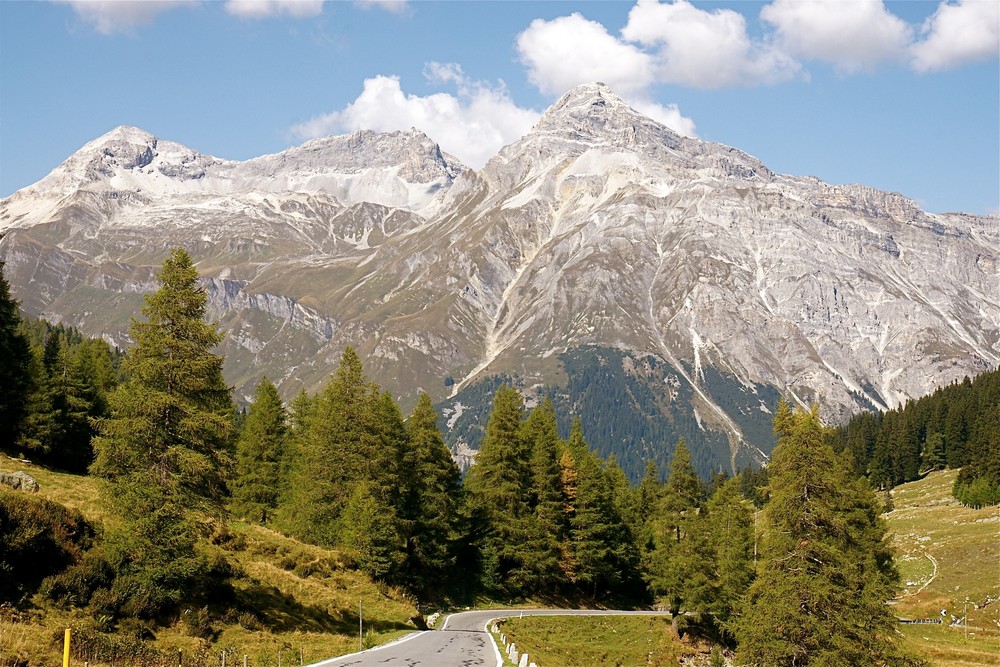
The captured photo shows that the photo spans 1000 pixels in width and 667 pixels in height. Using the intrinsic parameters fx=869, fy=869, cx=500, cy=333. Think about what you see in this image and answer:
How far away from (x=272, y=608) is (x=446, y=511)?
29185 millimetres

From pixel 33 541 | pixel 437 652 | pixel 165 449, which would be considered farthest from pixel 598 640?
pixel 33 541

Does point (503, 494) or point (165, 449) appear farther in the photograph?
point (503, 494)

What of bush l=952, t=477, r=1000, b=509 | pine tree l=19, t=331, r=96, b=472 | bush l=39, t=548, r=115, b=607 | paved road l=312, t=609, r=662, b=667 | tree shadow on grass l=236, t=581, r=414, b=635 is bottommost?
paved road l=312, t=609, r=662, b=667

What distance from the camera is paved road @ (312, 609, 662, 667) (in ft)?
102

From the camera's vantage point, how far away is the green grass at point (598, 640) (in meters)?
48.6

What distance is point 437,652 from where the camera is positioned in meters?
35.3

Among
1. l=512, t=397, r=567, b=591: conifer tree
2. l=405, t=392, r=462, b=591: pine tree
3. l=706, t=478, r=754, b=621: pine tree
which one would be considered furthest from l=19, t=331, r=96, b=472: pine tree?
l=706, t=478, r=754, b=621: pine tree

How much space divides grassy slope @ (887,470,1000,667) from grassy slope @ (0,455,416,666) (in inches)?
1426

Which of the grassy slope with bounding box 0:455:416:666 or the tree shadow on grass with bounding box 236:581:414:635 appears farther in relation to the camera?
the tree shadow on grass with bounding box 236:581:414:635

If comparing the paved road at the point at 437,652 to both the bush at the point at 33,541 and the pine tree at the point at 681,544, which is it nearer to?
the bush at the point at 33,541

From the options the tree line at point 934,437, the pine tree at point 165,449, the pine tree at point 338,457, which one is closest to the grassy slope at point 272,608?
the pine tree at point 165,449

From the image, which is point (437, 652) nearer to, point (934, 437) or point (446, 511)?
point (446, 511)

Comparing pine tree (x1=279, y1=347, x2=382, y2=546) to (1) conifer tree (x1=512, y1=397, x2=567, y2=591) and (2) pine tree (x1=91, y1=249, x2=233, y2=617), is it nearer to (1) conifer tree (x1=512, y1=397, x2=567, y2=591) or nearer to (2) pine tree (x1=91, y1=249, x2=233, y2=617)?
(1) conifer tree (x1=512, y1=397, x2=567, y2=591)

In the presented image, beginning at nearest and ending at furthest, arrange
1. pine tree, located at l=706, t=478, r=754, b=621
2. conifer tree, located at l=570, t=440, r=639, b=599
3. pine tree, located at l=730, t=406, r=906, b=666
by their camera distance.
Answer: pine tree, located at l=730, t=406, r=906, b=666 → pine tree, located at l=706, t=478, r=754, b=621 → conifer tree, located at l=570, t=440, r=639, b=599
